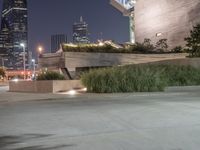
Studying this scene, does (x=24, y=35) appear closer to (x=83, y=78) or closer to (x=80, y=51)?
(x=80, y=51)

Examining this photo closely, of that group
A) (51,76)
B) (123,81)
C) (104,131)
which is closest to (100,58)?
(51,76)

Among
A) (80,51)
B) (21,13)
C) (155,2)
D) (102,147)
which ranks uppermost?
(21,13)

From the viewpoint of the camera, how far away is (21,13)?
187 meters

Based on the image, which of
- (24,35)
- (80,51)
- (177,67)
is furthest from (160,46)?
(24,35)

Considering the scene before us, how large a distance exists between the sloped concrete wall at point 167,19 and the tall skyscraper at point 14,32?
8938 cm

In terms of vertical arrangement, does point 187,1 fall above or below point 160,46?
above

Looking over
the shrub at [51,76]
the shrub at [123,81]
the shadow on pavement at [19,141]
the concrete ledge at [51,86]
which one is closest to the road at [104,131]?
the shadow on pavement at [19,141]

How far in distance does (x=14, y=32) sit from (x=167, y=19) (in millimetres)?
127486

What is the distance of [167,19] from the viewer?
57.2 m

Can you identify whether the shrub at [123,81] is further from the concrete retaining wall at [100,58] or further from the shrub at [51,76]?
the concrete retaining wall at [100,58]

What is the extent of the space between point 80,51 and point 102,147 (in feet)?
108

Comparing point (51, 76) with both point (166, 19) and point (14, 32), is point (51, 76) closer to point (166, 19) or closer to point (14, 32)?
point (166, 19)

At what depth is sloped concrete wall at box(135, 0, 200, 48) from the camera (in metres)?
52.0

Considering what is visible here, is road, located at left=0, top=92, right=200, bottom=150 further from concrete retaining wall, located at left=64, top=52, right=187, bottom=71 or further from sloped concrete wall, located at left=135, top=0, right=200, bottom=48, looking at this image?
sloped concrete wall, located at left=135, top=0, right=200, bottom=48
